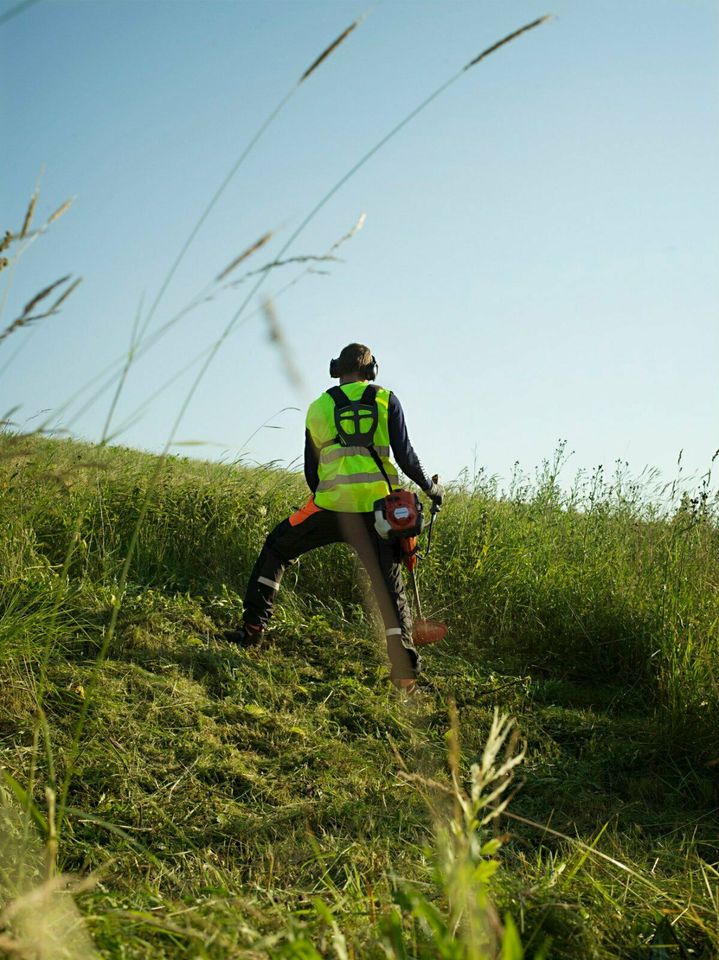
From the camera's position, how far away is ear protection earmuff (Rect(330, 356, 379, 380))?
20.9 ft

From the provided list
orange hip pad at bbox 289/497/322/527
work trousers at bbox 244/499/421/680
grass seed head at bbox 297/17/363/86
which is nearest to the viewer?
grass seed head at bbox 297/17/363/86

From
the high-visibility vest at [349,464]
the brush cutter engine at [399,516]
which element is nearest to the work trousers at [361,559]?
the high-visibility vest at [349,464]

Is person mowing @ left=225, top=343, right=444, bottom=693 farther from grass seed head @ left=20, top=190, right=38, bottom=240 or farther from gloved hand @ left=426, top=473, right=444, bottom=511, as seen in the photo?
grass seed head @ left=20, top=190, right=38, bottom=240

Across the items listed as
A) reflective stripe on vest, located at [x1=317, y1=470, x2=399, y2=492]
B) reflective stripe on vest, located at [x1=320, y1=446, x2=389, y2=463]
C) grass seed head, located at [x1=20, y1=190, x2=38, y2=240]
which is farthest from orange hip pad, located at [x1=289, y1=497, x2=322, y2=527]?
grass seed head, located at [x1=20, y1=190, x2=38, y2=240]

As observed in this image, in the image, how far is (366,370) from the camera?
20.9ft

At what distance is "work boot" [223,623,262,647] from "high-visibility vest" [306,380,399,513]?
1.03 meters

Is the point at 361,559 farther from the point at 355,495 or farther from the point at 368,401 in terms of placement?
the point at 368,401

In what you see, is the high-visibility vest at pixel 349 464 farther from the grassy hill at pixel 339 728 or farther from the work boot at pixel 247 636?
the grassy hill at pixel 339 728

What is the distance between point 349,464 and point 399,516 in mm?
572

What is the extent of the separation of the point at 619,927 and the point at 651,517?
20.0 feet

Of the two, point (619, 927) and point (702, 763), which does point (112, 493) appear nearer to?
point (702, 763)

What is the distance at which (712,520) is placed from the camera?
280 inches

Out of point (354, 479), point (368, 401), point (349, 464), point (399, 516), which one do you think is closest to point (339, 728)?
point (399, 516)

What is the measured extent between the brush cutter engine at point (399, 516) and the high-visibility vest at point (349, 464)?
8.8 inches
